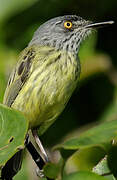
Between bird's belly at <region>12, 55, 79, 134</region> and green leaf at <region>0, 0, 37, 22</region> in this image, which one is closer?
bird's belly at <region>12, 55, 79, 134</region>

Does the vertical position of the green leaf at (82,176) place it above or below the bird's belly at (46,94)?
above

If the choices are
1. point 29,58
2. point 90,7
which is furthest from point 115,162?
point 90,7

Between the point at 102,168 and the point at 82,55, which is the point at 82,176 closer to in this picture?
the point at 102,168

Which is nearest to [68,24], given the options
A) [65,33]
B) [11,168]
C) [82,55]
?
[65,33]

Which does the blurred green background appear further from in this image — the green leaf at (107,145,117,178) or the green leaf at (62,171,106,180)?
the green leaf at (62,171,106,180)

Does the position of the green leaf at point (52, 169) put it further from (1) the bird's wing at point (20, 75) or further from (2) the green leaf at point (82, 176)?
(1) the bird's wing at point (20, 75)

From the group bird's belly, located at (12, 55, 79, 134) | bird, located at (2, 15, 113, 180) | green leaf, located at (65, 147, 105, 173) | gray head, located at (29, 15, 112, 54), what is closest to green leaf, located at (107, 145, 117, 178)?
green leaf, located at (65, 147, 105, 173)

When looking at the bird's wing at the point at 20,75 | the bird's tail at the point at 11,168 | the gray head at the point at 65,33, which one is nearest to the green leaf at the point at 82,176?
the bird's tail at the point at 11,168
